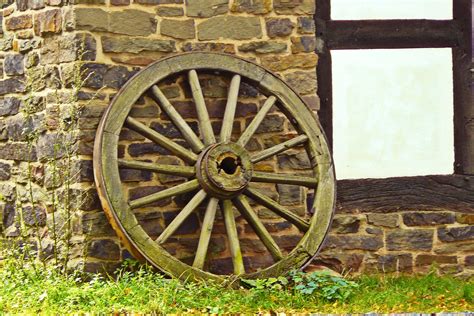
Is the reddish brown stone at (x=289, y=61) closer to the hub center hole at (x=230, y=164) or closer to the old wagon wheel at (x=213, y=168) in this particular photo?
the old wagon wheel at (x=213, y=168)

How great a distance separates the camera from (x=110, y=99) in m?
8.01

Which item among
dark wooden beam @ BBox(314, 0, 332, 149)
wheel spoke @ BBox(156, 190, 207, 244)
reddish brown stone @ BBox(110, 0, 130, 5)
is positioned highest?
reddish brown stone @ BBox(110, 0, 130, 5)

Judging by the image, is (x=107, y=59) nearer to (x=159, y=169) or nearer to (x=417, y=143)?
(x=159, y=169)

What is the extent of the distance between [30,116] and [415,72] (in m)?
3.10

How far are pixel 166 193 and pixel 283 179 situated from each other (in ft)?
2.99

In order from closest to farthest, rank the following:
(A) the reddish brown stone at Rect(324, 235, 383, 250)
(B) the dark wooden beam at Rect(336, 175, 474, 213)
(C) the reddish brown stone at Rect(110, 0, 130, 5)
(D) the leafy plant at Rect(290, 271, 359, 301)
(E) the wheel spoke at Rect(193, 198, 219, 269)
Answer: (D) the leafy plant at Rect(290, 271, 359, 301), (E) the wheel spoke at Rect(193, 198, 219, 269), (C) the reddish brown stone at Rect(110, 0, 130, 5), (A) the reddish brown stone at Rect(324, 235, 383, 250), (B) the dark wooden beam at Rect(336, 175, 474, 213)

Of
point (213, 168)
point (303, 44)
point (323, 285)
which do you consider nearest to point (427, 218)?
point (323, 285)

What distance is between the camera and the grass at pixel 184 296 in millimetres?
7195

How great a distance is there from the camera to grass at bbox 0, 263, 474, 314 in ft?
23.6

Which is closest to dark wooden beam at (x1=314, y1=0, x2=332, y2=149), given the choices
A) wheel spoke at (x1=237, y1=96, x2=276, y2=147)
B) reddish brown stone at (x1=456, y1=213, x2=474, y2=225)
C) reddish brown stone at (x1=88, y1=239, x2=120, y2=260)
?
wheel spoke at (x1=237, y1=96, x2=276, y2=147)

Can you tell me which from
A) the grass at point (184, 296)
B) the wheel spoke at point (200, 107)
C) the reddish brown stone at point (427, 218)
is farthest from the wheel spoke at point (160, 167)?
the reddish brown stone at point (427, 218)

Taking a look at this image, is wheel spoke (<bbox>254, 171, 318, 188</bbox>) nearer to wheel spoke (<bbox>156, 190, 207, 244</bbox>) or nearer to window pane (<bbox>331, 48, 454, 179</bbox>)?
wheel spoke (<bbox>156, 190, 207, 244</bbox>)

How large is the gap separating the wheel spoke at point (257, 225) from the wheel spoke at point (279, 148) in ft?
1.01

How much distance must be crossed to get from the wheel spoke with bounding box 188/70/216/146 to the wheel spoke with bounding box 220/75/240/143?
96 millimetres
